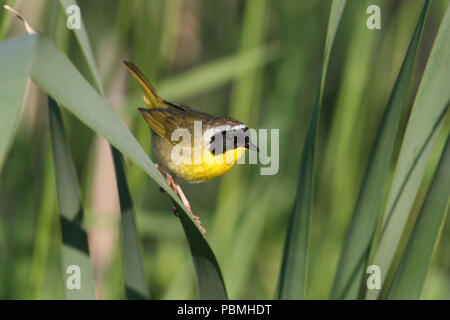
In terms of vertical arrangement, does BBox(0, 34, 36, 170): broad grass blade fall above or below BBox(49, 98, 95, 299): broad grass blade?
above

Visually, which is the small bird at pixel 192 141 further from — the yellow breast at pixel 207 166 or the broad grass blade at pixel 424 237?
the broad grass blade at pixel 424 237

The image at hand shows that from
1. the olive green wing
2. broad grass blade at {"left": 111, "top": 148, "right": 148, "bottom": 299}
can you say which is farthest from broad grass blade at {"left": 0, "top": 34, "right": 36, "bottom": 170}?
the olive green wing

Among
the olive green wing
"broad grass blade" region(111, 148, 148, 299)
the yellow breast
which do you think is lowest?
"broad grass blade" region(111, 148, 148, 299)

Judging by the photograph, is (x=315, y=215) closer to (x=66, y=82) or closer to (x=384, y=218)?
(x=384, y=218)

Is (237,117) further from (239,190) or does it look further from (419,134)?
(419,134)

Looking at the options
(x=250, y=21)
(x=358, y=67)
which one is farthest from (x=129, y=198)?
(x=358, y=67)

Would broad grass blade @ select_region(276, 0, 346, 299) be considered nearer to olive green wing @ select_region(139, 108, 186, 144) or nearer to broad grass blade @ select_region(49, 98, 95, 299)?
broad grass blade @ select_region(49, 98, 95, 299)
